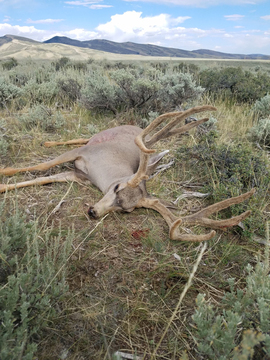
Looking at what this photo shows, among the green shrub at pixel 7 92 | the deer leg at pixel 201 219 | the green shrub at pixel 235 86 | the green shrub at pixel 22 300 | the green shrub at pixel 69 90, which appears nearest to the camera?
the green shrub at pixel 22 300

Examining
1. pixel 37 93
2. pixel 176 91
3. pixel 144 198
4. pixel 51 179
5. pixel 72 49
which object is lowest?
pixel 51 179

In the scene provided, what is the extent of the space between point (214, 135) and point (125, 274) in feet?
8.31

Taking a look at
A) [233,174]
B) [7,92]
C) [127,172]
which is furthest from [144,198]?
[7,92]

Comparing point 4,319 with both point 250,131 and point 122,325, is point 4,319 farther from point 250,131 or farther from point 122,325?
point 250,131

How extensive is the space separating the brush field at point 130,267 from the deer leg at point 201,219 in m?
0.23

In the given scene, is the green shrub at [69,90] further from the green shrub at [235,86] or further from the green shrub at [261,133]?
the green shrub at [261,133]

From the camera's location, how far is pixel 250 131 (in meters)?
5.39

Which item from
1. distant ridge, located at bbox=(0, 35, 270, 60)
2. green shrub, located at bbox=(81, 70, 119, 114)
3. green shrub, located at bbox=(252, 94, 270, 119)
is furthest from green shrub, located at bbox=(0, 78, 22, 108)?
distant ridge, located at bbox=(0, 35, 270, 60)

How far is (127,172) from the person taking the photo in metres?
3.18

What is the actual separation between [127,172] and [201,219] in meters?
0.99

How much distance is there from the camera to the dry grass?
1.75 m

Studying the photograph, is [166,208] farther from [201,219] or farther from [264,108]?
[264,108]

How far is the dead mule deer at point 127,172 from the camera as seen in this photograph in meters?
2.38

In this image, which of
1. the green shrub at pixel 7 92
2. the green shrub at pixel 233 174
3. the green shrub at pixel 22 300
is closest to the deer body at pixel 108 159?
the green shrub at pixel 233 174
